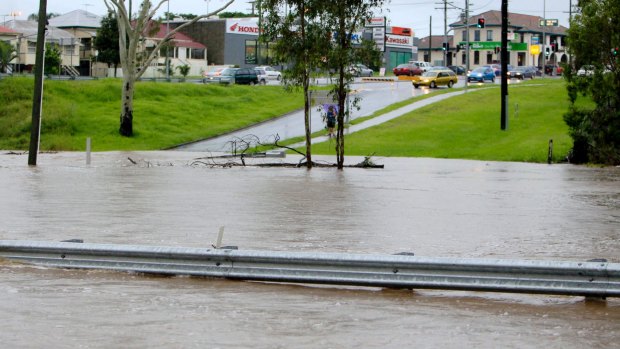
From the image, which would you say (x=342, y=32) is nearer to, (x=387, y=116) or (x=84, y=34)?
(x=387, y=116)

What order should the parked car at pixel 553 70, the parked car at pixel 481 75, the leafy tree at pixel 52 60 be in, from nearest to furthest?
the leafy tree at pixel 52 60
the parked car at pixel 481 75
the parked car at pixel 553 70

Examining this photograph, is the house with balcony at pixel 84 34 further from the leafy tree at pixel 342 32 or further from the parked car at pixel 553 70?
the leafy tree at pixel 342 32

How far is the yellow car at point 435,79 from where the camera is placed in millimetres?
80812

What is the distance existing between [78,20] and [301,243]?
99.9m

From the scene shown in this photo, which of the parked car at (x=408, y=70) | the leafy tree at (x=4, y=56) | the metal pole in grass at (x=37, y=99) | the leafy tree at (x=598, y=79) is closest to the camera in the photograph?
the metal pole in grass at (x=37, y=99)

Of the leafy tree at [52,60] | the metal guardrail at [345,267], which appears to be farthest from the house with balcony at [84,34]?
the metal guardrail at [345,267]

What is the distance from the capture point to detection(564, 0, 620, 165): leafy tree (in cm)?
3806

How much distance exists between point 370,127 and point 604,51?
59.8 feet

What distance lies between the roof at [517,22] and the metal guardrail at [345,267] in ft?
450

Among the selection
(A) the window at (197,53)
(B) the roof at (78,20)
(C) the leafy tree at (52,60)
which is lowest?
(C) the leafy tree at (52,60)

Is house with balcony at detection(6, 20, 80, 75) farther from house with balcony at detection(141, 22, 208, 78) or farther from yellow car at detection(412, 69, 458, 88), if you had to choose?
yellow car at detection(412, 69, 458, 88)

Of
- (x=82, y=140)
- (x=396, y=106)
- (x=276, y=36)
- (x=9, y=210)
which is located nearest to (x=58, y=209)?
(x=9, y=210)

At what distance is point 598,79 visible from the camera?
3897 cm

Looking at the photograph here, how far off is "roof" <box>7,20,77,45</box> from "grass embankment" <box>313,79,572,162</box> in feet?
142
